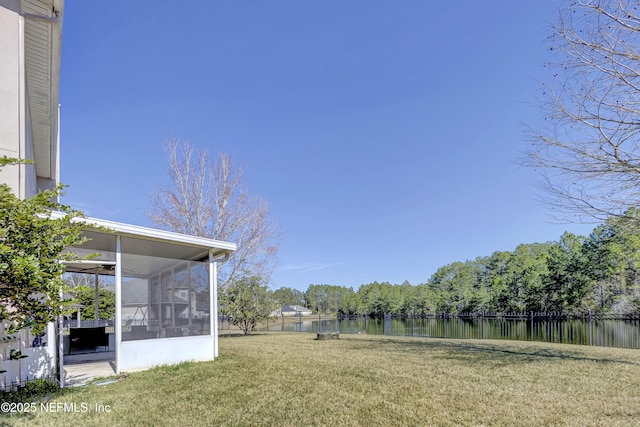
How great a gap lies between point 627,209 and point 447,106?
12.4 m

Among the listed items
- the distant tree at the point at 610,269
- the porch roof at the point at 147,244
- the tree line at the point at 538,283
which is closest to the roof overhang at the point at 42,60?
the porch roof at the point at 147,244

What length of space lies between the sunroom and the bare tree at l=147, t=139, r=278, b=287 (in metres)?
8.12

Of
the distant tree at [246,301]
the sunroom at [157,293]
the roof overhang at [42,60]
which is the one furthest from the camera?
the distant tree at [246,301]

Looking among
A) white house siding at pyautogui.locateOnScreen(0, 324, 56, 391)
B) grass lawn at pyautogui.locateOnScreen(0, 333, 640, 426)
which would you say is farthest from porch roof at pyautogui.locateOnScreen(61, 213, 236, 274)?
grass lawn at pyautogui.locateOnScreen(0, 333, 640, 426)

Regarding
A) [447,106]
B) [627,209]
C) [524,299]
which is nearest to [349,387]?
[627,209]

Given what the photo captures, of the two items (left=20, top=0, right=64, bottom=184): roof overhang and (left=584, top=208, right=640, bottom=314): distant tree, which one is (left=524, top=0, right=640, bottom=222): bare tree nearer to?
(left=20, top=0, right=64, bottom=184): roof overhang

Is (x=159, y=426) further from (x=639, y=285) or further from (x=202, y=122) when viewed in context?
(x=639, y=285)

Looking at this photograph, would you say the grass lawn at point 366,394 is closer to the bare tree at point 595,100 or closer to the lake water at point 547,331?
the bare tree at point 595,100

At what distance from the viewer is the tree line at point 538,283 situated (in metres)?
27.9

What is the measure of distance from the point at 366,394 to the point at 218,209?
13462 mm

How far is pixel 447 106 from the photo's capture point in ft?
58.6

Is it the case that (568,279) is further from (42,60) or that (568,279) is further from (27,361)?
(42,60)

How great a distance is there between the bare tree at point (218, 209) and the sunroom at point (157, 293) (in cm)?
812

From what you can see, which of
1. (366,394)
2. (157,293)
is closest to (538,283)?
(366,394)
